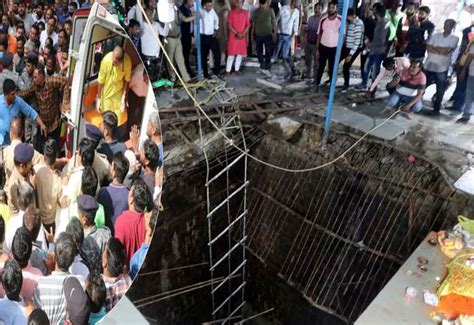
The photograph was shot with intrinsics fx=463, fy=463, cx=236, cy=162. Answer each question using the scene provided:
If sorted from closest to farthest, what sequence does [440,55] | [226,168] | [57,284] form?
[57,284], [226,168], [440,55]

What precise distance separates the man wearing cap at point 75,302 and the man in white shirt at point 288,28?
24.2 feet

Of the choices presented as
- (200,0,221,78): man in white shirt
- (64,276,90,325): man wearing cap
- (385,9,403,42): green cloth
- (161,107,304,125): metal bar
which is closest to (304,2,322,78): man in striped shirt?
(385,9,403,42): green cloth

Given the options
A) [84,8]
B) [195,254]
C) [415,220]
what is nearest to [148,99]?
[84,8]

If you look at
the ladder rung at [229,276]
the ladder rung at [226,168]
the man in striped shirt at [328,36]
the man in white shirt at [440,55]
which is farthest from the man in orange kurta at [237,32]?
the ladder rung at [229,276]

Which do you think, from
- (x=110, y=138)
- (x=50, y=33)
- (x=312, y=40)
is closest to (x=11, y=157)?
(x=110, y=138)

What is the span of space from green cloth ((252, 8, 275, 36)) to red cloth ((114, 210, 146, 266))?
7.31 metres

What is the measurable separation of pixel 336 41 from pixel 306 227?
3.39 m

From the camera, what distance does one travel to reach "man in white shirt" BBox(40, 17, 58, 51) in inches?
86.6

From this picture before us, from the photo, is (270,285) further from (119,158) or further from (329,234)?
(119,158)

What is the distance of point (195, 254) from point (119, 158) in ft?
16.2

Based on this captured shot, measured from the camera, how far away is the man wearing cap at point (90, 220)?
2.21 meters

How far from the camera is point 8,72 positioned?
7.28 ft

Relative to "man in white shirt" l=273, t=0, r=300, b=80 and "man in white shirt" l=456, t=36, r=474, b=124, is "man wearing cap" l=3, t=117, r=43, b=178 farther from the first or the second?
"man in white shirt" l=273, t=0, r=300, b=80

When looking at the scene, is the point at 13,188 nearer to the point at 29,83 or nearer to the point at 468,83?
the point at 29,83
